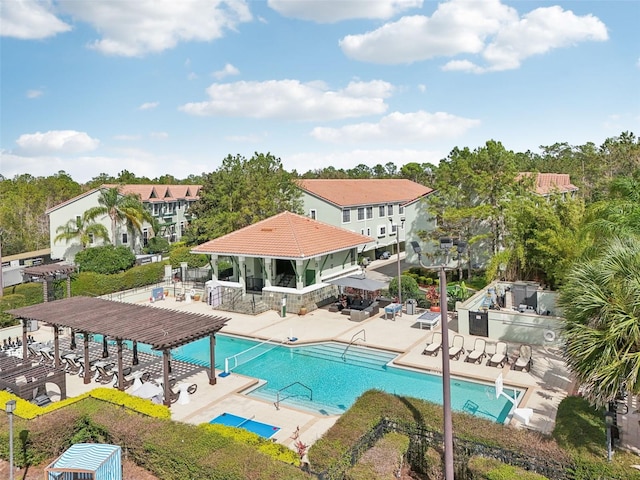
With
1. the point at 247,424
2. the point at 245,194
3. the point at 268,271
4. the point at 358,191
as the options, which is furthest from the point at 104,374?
the point at 358,191

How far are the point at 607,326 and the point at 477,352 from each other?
378 inches

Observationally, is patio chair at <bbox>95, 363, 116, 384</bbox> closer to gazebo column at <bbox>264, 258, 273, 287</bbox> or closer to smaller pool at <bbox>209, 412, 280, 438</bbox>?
smaller pool at <bbox>209, 412, 280, 438</bbox>

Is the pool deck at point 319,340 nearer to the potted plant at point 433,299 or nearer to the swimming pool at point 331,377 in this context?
the swimming pool at point 331,377

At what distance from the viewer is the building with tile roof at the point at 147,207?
44.3m

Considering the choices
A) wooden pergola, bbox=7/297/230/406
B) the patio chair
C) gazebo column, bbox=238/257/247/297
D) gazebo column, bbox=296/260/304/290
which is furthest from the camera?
gazebo column, bbox=238/257/247/297

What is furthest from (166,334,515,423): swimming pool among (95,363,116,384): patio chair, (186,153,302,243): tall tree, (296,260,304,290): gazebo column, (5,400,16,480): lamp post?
(186,153,302,243): tall tree

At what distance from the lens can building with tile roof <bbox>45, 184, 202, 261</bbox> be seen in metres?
44.3

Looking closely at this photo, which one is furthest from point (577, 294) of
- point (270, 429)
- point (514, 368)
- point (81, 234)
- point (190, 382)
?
point (81, 234)

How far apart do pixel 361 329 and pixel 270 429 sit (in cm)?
1099

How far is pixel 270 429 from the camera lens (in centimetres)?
1343

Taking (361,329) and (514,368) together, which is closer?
(514,368)

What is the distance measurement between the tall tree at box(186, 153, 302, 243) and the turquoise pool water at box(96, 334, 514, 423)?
17925mm

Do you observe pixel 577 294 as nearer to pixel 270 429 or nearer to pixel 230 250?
pixel 270 429

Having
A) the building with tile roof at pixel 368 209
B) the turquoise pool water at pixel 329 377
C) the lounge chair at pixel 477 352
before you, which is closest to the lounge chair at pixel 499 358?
the lounge chair at pixel 477 352
